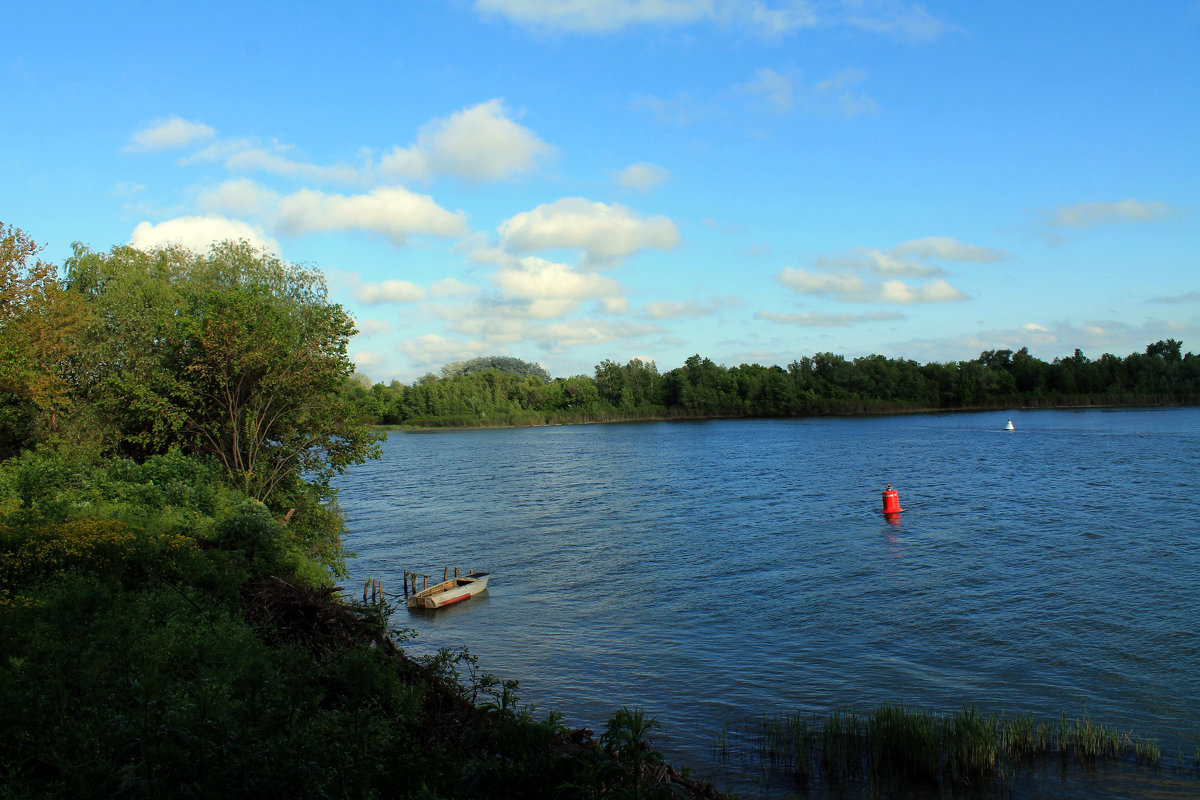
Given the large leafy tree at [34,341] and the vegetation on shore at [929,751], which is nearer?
the vegetation on shore at [929,751]

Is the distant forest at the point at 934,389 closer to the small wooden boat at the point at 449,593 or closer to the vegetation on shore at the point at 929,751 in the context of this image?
the small wooden boat at the point at 449,593

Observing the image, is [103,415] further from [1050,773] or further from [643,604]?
[1050,773]

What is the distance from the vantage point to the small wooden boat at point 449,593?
99.2ft

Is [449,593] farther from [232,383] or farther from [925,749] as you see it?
[925,749]

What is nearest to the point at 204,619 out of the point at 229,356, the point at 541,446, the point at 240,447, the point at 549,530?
the point at 229,356

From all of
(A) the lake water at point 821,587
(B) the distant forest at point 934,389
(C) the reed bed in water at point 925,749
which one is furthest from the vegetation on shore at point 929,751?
(B) the distant forest at point 934,389

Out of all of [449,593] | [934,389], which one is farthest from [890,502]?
[934,389]

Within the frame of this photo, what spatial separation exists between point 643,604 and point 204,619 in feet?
66.0

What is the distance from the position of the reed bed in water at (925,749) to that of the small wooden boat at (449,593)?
16463 mm

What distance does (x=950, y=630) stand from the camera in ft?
82.8

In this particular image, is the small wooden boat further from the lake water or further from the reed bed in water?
the reed bed in water

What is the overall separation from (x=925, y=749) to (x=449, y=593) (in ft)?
66.2

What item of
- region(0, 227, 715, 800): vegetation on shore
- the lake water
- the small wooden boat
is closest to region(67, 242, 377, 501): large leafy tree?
region(0, 227, 715, 800): vegetation on shore

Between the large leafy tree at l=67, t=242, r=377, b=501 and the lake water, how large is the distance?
812 centimetres
